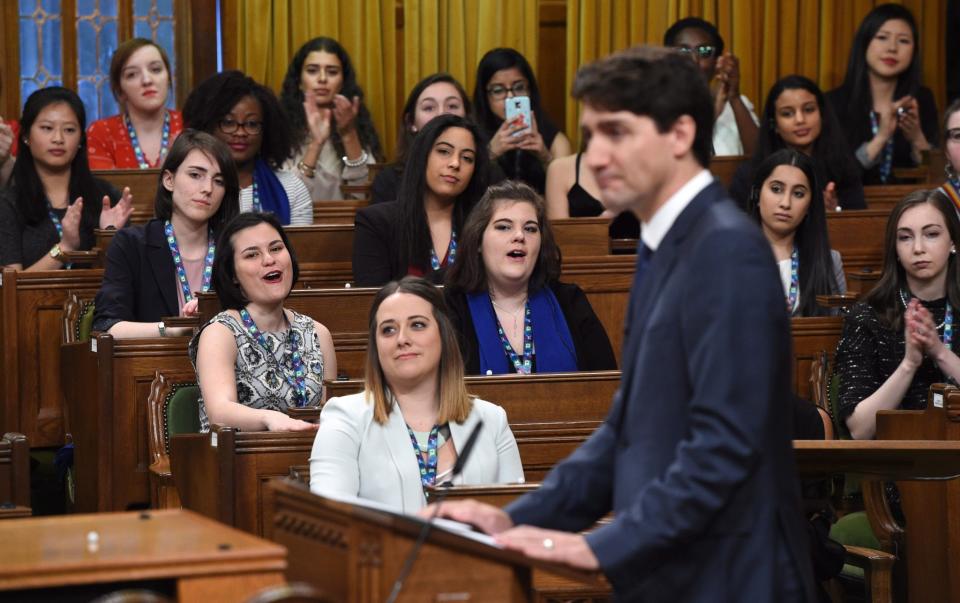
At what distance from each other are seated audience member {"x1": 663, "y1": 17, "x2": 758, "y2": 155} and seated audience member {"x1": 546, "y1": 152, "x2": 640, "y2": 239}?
865 mm

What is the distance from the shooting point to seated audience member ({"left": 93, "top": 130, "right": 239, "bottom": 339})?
15.1ft

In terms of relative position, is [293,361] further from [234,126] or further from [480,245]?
[234,126]

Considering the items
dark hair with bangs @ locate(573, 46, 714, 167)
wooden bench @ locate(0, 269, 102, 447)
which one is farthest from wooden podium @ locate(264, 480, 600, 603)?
wooden bench @ locate(0, 269, 102, 447)

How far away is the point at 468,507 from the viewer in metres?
1.98

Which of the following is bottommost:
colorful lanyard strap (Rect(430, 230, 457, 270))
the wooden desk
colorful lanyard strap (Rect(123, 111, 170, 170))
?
the wooden desk

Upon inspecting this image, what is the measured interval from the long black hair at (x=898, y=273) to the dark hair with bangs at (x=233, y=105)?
224 cm

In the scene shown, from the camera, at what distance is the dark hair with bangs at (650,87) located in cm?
186

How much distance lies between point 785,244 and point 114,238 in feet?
7.26

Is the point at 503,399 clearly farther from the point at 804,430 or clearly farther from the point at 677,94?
the point at 677,94

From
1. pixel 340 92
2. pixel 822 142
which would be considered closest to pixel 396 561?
pixel 822 142

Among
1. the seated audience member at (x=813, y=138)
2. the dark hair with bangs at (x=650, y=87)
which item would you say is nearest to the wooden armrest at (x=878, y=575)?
the dark hair with bangs at (x=650, y=87)

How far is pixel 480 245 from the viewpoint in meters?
4.23

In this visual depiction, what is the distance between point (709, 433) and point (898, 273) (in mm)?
2783

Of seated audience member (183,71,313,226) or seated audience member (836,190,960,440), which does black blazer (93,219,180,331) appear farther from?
seated audience member (836,190,960,440)
